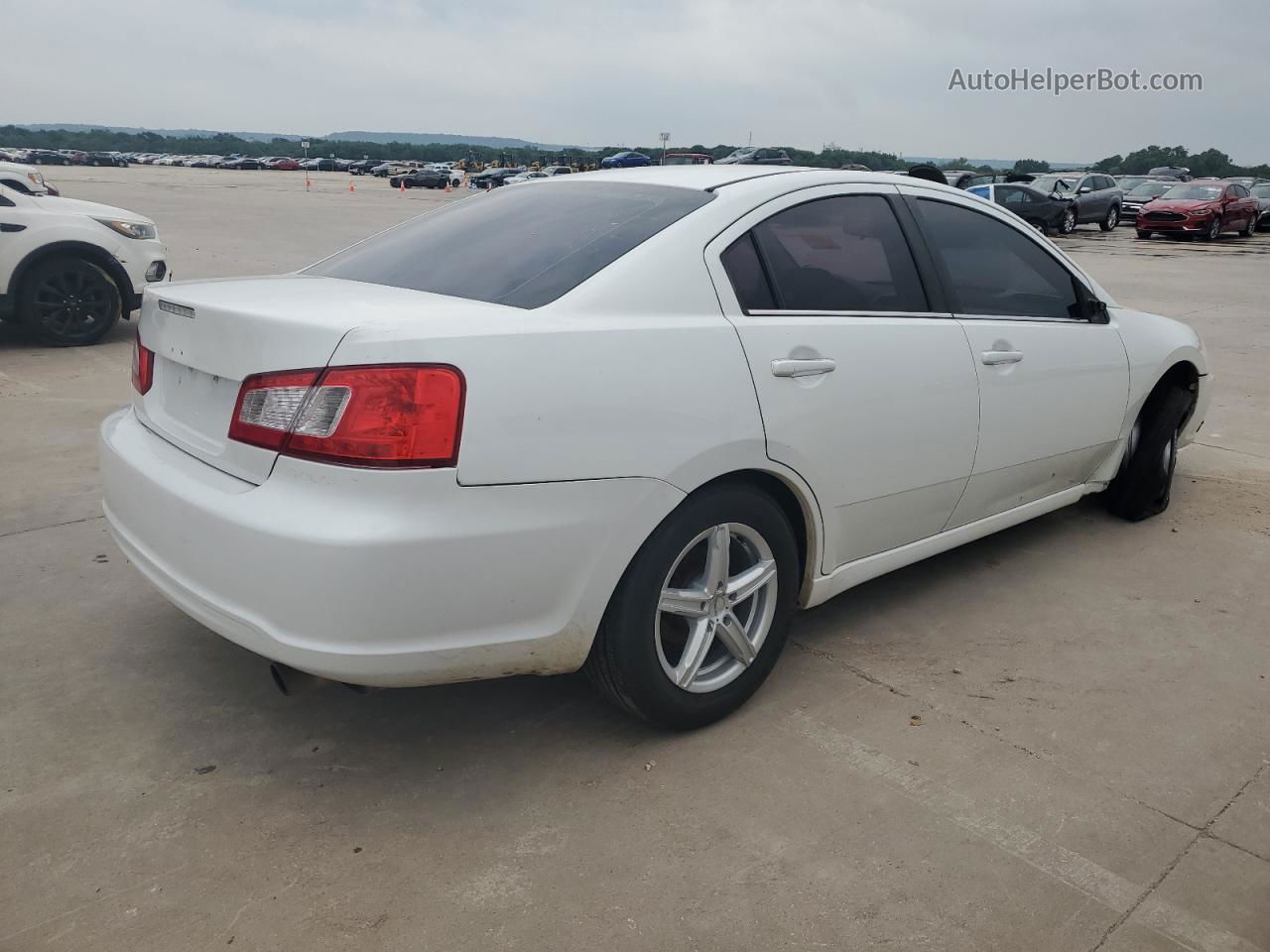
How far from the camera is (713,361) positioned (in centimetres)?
279

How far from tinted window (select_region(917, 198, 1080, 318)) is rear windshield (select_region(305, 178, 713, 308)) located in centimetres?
105

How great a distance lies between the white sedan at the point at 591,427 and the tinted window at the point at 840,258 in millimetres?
10

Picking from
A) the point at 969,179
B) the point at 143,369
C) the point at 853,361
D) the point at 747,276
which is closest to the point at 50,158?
the point at 969,179

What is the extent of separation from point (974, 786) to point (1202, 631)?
1.53 metres

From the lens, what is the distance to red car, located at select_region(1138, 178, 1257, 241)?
26484 millimetres

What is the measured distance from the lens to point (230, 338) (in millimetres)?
2609

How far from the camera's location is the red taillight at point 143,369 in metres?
3.08

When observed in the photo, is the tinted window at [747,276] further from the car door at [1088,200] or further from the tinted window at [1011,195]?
the car door at [1088,200]

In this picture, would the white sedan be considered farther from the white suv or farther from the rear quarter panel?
the white suv

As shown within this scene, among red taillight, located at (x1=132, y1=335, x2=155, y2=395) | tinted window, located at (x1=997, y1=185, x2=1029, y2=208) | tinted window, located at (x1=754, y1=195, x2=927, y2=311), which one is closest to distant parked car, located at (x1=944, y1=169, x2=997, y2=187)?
tinted window, located at (x1=997, y1=185, x2=1029, y2=208)

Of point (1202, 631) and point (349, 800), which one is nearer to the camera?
point (349, 800)

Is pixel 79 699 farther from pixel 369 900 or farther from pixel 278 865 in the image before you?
pixel 369 900

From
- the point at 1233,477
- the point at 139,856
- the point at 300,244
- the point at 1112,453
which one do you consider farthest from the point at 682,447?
the point at 300,244

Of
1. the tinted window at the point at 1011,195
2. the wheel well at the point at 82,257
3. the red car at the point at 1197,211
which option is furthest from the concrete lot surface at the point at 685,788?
the red car at the point at 1197,211
